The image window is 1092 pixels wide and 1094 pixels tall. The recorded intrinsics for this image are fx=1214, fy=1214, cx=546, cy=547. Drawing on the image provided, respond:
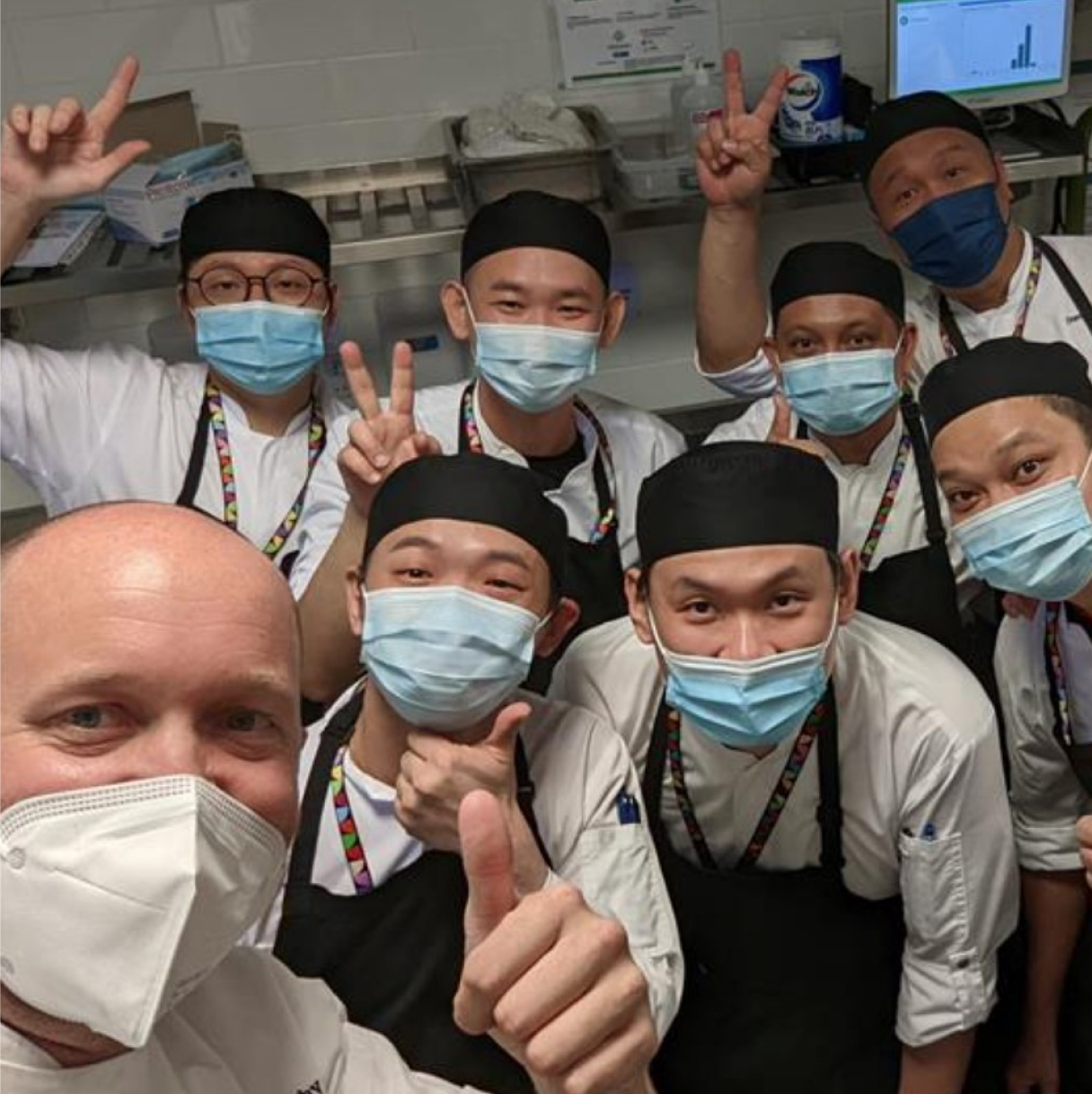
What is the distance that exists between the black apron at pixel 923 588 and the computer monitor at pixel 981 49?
943 mm

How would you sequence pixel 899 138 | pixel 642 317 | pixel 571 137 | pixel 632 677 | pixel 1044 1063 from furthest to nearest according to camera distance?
pixel 642 317 → pixel 571 137 → pixel 899 138 → pixel 1044 1063 → pixel 632 677

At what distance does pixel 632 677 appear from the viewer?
1646mm

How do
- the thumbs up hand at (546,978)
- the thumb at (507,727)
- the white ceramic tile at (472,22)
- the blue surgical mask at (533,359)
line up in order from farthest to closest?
1. the white ceramic tile at (472,22)
2. the blue surgical mask at (533,359)
3. the thumb at (507,727)
4. the thumbs up hand at (546,978)

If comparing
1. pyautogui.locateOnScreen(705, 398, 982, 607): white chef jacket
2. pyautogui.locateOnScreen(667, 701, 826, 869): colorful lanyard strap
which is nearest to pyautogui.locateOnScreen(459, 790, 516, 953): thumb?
pyautogui.locateOnScreen(667, 701, 826, 869): colorful lanyard strap

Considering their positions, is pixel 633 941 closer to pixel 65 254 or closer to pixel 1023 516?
pixel 1023 516

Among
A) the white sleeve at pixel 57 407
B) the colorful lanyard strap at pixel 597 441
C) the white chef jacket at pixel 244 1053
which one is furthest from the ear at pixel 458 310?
the white chef jacket at pixel 244 1053

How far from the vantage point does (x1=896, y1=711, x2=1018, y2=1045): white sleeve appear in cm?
152

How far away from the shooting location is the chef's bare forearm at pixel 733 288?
6.97 feet

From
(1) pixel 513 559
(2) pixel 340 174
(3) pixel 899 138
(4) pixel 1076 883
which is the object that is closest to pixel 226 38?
(2) pixel 340 174

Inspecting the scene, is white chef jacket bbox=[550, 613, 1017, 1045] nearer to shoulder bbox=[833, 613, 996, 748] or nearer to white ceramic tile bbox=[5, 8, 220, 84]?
shoulder bbox=[833, 613, 996, 748]

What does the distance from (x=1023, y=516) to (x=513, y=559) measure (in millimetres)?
647

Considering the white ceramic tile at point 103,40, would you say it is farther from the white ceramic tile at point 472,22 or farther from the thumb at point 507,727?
the thumb at point 507,727

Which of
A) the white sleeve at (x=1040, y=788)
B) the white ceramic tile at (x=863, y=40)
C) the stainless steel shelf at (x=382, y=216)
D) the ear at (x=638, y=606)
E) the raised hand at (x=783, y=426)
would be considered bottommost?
the white sleeve at (x=1040, y=788)

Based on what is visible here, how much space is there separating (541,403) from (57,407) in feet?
2.71
